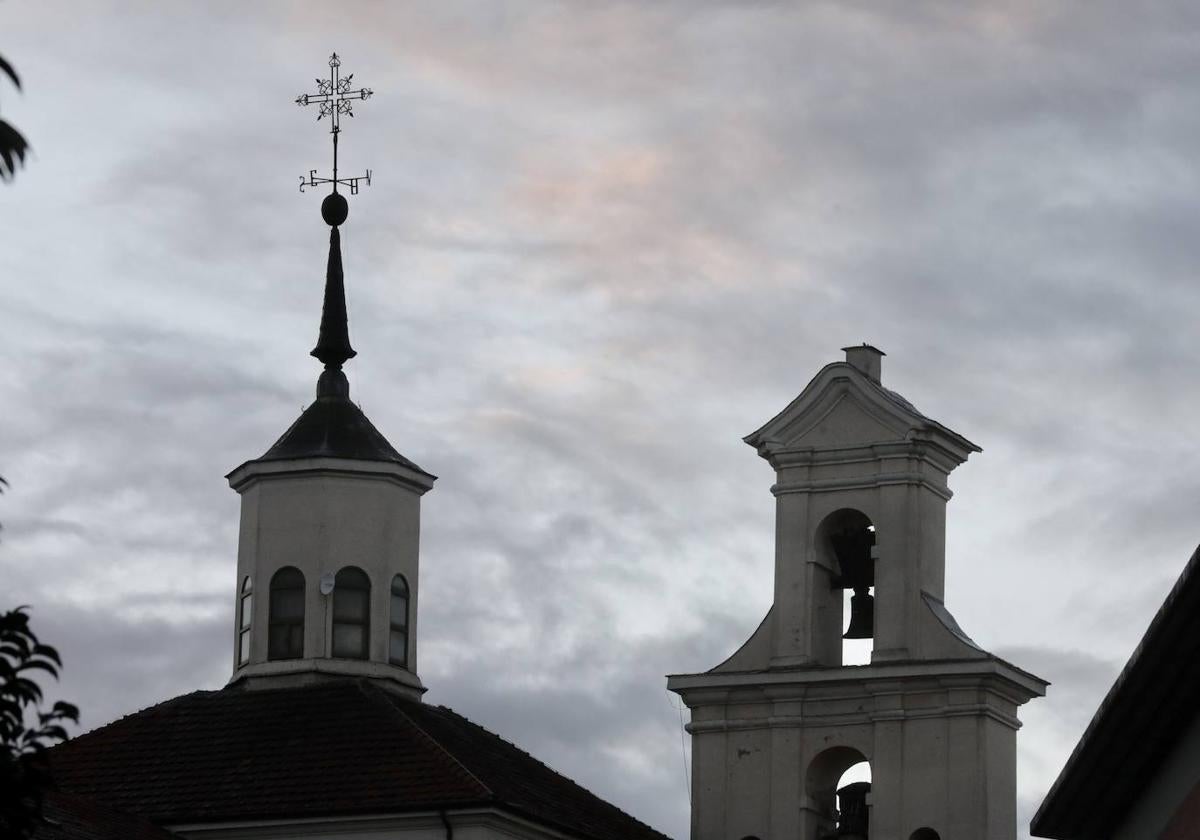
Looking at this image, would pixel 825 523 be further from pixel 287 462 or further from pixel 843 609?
pixel 287 462

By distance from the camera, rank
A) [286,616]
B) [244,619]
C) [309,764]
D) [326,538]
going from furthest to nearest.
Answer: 1. [244,619]
2. [326,538]
3. [286,616]
4. [309,764]

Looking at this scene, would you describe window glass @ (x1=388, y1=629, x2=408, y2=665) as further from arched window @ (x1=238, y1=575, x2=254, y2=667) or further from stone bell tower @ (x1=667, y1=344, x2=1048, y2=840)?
stone bell tower @ (x1=667, y1=344, x2=1048, y2=840)

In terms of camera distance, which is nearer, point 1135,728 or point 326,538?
point 1135,728

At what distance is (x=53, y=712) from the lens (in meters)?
20.4

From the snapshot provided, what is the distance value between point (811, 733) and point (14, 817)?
88.3 feet

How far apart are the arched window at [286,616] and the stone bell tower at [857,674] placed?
16.5ft

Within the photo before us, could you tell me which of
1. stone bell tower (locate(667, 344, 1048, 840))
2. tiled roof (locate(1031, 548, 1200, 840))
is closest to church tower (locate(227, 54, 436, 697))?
stone bell tower (locate(667, 344, 1048, 840))

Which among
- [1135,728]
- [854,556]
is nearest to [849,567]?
[854,556]

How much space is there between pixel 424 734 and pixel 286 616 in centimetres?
424

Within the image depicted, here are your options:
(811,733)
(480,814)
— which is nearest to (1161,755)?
(480,814)

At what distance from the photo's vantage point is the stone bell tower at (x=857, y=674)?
45469 mm

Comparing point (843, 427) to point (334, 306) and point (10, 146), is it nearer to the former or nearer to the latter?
point (334, 306)

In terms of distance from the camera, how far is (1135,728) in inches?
906

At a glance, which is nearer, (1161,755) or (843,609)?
(1161,755)
